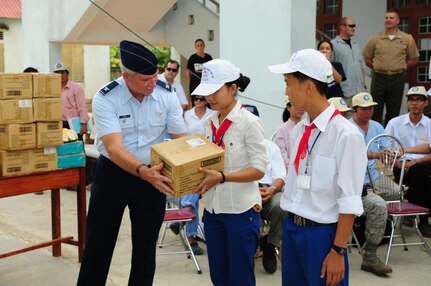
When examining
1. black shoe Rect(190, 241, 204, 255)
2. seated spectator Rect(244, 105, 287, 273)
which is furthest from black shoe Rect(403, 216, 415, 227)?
black shoe Rect(190, 241, 204, 255)

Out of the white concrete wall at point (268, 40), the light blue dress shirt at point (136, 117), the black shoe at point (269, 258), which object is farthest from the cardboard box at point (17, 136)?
the white concrete wall at point (268, 40)

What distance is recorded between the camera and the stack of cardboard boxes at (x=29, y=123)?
15.1ft

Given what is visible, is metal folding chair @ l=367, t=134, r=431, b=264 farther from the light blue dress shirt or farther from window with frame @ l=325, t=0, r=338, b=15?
window with frame @ l=325, t=0, r=338, b=15

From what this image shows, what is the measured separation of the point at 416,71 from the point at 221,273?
25.5 feet

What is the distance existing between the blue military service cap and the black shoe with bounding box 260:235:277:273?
2.17 metres

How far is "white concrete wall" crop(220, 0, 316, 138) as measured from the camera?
6.95m

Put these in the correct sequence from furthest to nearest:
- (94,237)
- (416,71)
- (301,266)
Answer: (416,71) → (94,237) → (301,266)

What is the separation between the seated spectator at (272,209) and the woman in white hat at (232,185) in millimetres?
1389

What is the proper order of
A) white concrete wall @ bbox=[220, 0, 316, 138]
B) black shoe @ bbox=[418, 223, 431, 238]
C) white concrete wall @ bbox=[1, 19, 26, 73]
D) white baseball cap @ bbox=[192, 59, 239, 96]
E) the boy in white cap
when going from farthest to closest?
white concrete wall @ bbox=[1, 19, 26, 73], white concrete wall @ bbox=[220, 0, 316, 138], black shoe @ bbox=[418, 223, 431, 238], white baseball cap @ bbox=[192, 59, 239, 96], the boy in white cap

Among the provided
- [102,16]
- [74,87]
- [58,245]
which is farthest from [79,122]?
[102,16]

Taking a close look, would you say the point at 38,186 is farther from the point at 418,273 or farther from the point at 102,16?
the point at 102,16

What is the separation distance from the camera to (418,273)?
500 centimetres

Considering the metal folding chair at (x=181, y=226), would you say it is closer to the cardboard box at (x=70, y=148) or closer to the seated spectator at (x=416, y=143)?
the cardboard box at (x=70, y=148)

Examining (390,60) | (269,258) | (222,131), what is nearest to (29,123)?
(222,131)
